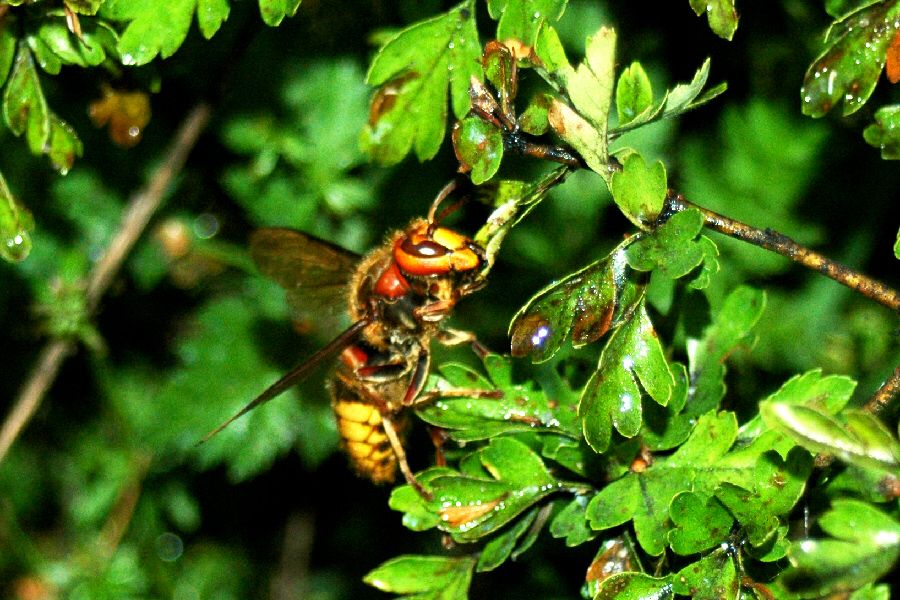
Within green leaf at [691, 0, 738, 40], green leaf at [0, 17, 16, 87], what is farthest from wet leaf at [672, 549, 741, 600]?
green leaf at [0, 17, 16, 87]

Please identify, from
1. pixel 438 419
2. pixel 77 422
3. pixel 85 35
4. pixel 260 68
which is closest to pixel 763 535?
pixel 438 419

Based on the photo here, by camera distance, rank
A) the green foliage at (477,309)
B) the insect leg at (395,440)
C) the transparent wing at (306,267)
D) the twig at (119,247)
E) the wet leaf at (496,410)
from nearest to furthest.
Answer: the green foliage at (477,309)
the wet leaf at (496,410)
the insect leg at (395,440)
the transparent wing at (306,267)
the twig at (119,247)

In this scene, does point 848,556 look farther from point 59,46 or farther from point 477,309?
point 477,309

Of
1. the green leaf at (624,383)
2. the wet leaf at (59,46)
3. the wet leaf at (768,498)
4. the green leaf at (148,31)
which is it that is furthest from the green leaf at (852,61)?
the wet leaf at (59,46)

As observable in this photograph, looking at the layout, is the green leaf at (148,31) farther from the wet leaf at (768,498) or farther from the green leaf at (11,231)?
the wet leaf at (768,498)

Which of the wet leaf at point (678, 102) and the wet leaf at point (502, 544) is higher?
the wet leaf at point (678, 102)
